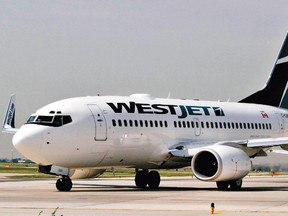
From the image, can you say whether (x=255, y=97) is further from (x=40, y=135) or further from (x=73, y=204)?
(x=73, y=204)

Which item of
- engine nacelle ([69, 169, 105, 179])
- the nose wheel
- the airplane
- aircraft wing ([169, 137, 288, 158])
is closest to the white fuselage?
the airplane

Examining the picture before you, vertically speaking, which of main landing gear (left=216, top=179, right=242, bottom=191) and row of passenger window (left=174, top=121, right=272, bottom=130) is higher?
row of passenger window (left=174, top=121, right=272, bottom=130)

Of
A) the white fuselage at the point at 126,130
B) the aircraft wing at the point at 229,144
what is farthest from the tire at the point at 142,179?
the aircraft wing at the point at 229,144

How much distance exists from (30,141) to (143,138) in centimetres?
642

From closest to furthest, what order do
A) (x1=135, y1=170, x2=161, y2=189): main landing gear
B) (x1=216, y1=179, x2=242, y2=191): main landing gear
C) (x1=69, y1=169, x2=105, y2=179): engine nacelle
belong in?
(x1=216, y1=179, x2=242, y2=191): main landing gear < (x1=69, y1=169, x2=105, y2=179): engine nacelle < (x1=135, y1=170, x2=161, y2=189): main landing gear

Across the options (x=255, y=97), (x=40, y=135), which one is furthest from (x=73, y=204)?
(x=255, y=97)

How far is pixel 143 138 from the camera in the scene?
40500 millimetres

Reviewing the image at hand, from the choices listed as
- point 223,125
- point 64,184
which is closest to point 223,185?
point 223,125

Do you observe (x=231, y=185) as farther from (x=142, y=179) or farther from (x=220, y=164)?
(x=142, y=179)

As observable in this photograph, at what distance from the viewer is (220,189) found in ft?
132

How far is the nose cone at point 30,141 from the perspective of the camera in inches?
1436

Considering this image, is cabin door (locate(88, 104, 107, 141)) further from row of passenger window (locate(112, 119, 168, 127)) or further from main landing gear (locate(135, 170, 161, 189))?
main landing gear (locate(135, 170, 161, 189))

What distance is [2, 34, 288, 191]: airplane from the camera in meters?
37.2

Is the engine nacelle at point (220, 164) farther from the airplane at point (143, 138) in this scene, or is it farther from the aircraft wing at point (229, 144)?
the aircraft wing at point (229, 144)
